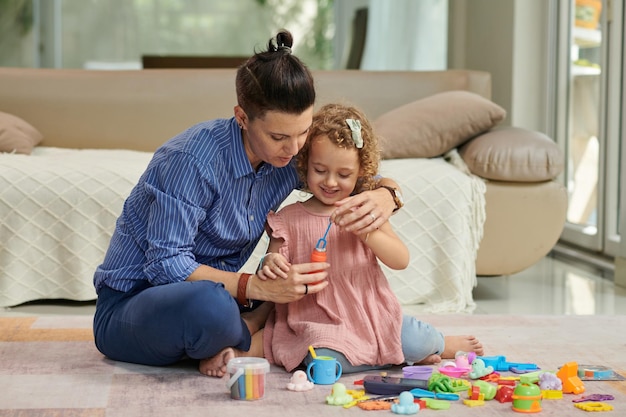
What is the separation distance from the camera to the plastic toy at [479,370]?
1.77 metres

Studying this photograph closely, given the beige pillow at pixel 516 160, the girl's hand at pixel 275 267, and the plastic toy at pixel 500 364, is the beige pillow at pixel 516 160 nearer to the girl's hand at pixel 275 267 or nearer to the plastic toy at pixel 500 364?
the plastic toy at pixel 500 364

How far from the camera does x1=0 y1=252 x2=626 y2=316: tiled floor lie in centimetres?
269

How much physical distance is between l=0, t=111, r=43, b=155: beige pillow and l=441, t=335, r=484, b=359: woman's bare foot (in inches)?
73.2

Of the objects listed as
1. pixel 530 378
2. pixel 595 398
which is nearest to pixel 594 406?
pixel 595 398

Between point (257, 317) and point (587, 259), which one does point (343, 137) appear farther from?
point (587, 259)

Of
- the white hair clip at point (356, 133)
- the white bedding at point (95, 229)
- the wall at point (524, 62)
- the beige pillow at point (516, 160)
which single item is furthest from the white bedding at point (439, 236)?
the wall at point (524, 62)

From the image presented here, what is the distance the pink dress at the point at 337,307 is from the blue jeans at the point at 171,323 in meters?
0.10

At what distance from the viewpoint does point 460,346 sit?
196cm

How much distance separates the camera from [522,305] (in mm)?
2801

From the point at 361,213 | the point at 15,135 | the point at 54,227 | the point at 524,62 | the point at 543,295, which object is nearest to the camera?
the point at 361,213

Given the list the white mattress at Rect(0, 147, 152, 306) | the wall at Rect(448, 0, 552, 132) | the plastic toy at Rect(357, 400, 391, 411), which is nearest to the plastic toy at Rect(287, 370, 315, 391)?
the plastic toy at Rect(357, 400, 391, 411)

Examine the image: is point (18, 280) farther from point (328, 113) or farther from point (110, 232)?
point (328, 113)

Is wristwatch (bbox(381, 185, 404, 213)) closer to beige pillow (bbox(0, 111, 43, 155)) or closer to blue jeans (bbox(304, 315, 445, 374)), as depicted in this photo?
blue jeans (bbox(304, 315, 445, 374))

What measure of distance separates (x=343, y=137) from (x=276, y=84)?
0.71 ft
